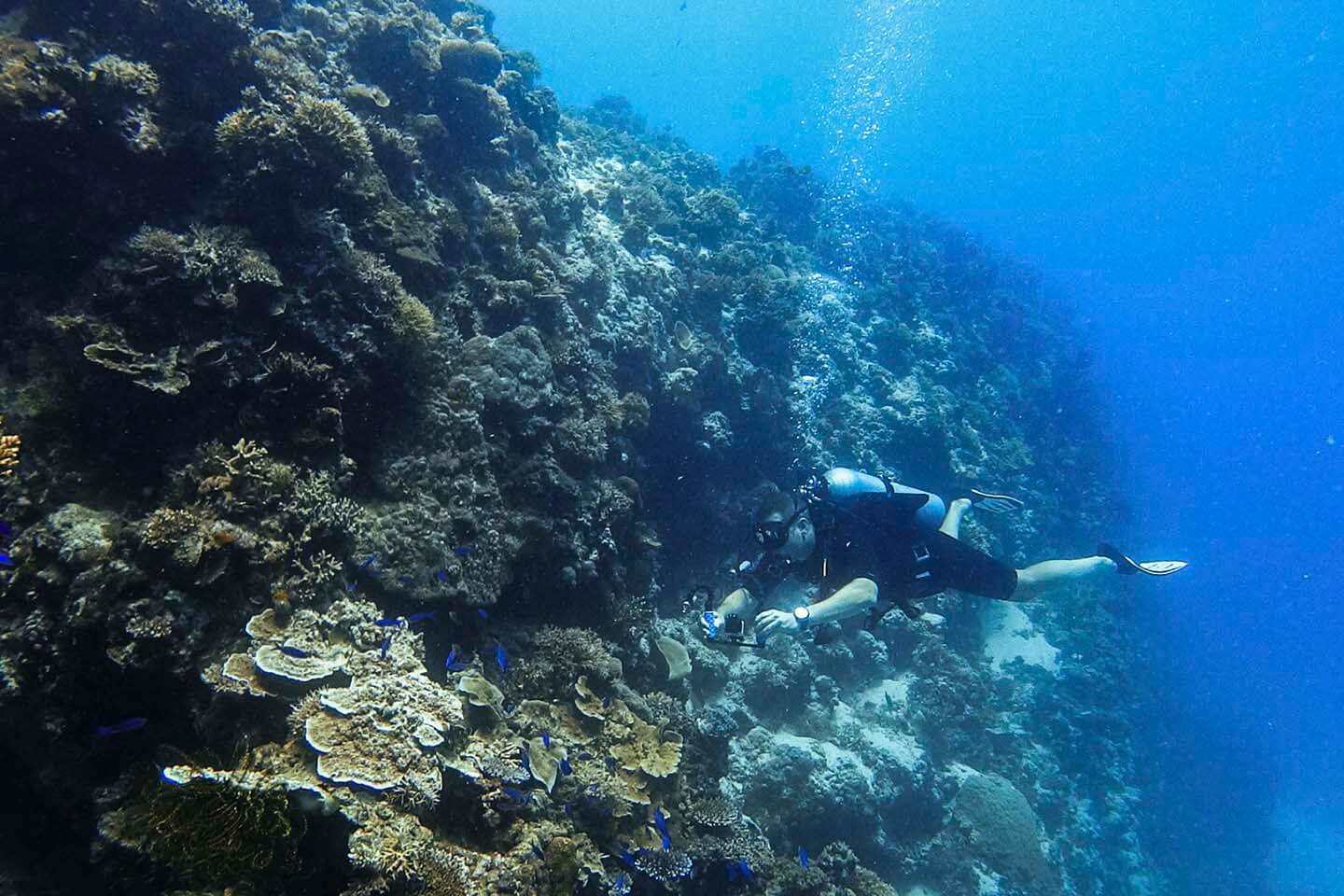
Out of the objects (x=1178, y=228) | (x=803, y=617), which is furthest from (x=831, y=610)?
(x=1178, y=228)

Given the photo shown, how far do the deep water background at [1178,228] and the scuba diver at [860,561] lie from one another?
1512cm

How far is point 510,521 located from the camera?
6.59m

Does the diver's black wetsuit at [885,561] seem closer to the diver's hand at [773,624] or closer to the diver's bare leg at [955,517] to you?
the diver's bare leg at [955,517]

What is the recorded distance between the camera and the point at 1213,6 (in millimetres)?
111562

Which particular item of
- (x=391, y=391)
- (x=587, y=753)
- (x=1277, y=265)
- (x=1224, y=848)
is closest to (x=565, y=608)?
(x=587, y=753)

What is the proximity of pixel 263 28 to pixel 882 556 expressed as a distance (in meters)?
12.2

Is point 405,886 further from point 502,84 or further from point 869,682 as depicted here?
point 502,84

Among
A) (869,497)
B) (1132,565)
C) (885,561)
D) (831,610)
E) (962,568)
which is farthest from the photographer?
(1132,565)

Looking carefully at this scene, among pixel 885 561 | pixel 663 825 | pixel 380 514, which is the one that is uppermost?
pixel 885 561

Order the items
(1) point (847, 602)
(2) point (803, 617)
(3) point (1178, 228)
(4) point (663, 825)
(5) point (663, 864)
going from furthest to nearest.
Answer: (3) point (1178, 228), (1) point (847, 602), (2) point (803, 617), (4) point (663, 825), (5) point (663, 864)

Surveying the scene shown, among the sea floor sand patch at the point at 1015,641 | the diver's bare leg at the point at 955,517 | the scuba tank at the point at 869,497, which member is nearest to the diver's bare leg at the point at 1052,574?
the diver's bare leg at the point at 955,517

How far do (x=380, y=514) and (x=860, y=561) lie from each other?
623cm

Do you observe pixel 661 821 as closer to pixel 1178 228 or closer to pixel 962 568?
pixel 962 568

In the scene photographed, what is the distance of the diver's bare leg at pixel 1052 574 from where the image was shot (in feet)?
33.7
